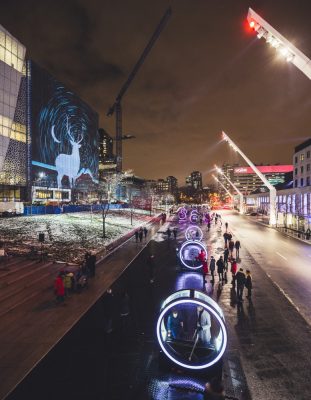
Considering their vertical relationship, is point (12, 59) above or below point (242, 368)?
above

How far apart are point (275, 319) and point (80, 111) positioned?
3856 inches

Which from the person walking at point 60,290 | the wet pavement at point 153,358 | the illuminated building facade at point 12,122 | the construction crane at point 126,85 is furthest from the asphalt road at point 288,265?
the construction crane at point 126,85

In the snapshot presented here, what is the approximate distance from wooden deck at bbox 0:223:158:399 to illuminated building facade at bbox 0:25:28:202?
136 feet

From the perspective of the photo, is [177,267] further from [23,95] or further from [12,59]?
[23,95]

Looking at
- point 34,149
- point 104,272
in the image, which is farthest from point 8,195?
point 104,272

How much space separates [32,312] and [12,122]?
52772 mm

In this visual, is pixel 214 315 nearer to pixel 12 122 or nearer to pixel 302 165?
pixel 302 165

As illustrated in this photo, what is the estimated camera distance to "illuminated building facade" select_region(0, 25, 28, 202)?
50531 millimetres

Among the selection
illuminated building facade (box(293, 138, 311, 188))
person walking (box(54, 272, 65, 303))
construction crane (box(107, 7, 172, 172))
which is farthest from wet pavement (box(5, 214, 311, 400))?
construction crane (box(107, 7, 172, 172))

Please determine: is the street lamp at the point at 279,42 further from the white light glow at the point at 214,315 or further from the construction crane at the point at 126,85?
the construction crane at the point at 126,85

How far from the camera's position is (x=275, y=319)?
452 inches

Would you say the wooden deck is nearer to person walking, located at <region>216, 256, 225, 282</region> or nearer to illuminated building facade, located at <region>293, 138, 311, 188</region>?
person walking, located at <region>216, 256, 225, 282</region>

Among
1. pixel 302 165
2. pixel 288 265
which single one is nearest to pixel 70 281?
pixel 288 265

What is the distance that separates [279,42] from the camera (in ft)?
48.5
